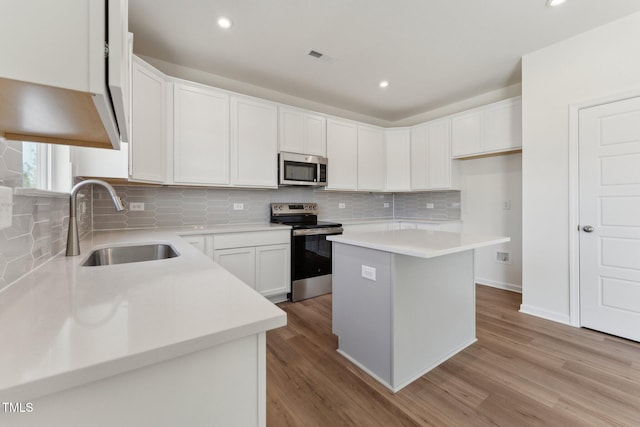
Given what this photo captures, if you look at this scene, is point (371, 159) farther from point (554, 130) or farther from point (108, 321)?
point (108, 321)

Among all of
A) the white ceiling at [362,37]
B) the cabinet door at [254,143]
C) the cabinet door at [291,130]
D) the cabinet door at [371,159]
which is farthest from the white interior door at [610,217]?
the cabinet door at [254,143]

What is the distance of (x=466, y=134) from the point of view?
367 cm

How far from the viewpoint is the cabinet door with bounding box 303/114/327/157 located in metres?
3.56

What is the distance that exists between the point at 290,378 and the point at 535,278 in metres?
2.65

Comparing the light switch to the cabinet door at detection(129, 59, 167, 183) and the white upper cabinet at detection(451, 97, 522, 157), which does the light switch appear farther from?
the white upper cabinet at detection(451, 97, 522, 157)

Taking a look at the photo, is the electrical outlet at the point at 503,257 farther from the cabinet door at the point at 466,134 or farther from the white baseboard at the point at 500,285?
the cabinet door at the point at 466,134

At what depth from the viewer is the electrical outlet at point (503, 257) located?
11.8 feet

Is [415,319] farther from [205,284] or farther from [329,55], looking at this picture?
[329,55]

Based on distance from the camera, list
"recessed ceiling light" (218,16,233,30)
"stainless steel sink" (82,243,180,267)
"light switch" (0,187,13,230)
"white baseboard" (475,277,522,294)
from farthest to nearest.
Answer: "white baseboard" (475,277,522,294)
"recessed ceiling light" (218,16,233,30)
"stainless steel sink" (82,243,180,267)
"light switch" (0,187,13,230)

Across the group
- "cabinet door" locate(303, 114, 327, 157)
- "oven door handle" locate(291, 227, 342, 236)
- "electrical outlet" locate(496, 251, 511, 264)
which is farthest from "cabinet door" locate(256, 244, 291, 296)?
"electrical outlet" locate(496, 251, 511, 264)

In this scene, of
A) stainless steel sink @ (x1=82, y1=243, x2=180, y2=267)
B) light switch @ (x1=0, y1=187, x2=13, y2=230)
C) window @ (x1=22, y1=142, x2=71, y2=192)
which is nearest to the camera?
light switch @ (x1=0, y1=187, x2=13, y2=230)

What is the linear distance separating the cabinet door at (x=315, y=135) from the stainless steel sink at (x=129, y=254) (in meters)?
2.19

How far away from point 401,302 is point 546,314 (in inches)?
80.4

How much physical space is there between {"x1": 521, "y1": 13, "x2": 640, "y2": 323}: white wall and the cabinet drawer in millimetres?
2621
